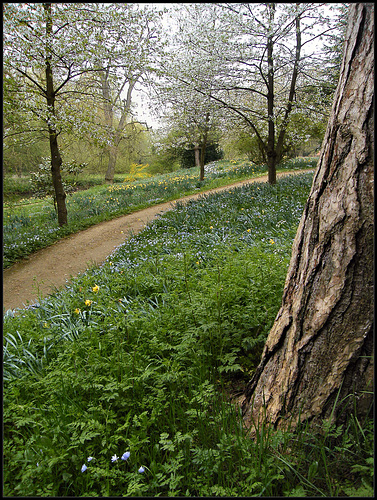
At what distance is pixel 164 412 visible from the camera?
1.64 m

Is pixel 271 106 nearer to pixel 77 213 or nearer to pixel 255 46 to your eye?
pixel 255 46

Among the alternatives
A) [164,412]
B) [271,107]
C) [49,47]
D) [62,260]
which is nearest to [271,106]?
[271,107]

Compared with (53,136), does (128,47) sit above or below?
above

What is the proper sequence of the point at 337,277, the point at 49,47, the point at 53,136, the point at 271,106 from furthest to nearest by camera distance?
the point at 271,106 → the point at 53,136 → the point at 49,47 → the point at 337,277

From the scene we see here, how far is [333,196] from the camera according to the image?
124 centimetres

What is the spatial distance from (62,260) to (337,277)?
6528 mm

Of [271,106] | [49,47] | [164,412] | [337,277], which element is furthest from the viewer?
[271,106]

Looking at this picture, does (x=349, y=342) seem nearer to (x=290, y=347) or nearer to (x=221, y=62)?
(x=290, y=347)

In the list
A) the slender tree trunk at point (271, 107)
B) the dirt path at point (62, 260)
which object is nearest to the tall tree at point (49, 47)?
the dirt path at point (62, 260)

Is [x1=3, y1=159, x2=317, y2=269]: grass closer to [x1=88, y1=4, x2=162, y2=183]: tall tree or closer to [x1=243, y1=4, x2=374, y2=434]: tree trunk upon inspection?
[x1=88, y1=4, x2=162, y2=183]: tall tree

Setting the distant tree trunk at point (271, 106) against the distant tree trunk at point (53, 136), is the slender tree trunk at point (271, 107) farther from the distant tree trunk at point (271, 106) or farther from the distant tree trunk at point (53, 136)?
the distant tree trunk at point (53, 136)

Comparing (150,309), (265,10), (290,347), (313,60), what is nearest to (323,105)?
(313,60)

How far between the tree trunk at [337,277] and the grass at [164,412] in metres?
0.15

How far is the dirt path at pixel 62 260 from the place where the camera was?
5.29 m
